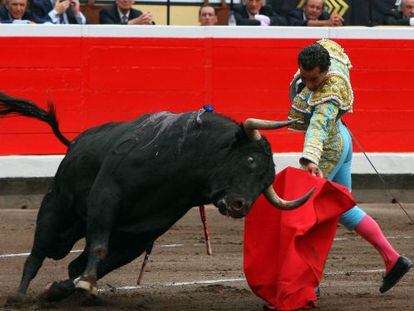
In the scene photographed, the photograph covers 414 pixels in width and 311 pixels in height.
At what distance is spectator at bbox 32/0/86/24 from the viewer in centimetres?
1074

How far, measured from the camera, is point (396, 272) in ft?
20.5

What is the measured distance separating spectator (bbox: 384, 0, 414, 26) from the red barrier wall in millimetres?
467

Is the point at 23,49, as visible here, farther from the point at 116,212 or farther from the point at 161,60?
the point at 116,212

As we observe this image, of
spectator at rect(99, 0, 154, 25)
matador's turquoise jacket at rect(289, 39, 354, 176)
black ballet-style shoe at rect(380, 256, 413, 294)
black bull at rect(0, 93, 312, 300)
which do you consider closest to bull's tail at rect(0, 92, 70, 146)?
black bull at rect(0, 93, 312, 300)

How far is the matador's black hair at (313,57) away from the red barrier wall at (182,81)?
16.6ft

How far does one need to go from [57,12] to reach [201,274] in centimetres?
410

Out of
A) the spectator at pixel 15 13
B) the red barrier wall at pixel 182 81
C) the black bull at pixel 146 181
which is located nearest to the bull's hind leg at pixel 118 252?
the black bull at pixel 146 181

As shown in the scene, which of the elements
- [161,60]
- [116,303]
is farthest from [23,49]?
[116,303]

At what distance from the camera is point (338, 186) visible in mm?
6031

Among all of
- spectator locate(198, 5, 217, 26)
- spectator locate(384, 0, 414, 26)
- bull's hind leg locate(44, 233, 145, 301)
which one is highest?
bull's hind leg locate(44, 233, 145, 301)

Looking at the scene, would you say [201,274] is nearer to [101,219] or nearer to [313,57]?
[101,219]

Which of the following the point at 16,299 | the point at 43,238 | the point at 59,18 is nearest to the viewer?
the point at 16,299

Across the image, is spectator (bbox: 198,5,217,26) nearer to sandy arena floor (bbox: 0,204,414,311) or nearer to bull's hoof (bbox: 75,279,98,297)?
sandy arena floor (bbox: 0,204,414,311)

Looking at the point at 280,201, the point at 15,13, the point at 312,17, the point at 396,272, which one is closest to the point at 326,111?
the point at 280,201
